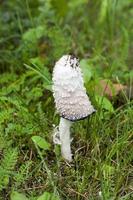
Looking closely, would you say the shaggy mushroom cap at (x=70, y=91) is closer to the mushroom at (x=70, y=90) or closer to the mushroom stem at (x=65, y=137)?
the mushroom at (x=70, y=90)

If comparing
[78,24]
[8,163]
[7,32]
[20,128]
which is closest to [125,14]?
[78,24]

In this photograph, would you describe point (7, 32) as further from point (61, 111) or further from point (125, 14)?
point (61, 111)

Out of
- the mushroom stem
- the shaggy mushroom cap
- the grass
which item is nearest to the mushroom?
the shaggy mushroom cap

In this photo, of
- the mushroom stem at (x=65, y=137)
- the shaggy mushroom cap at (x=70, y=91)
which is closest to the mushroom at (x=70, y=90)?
the shaggy mushroom cap at (x=70, y=91)

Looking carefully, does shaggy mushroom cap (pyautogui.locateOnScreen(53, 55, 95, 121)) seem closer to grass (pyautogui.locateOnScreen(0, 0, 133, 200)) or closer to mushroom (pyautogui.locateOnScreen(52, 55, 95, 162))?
mushroom (pyautogui.locateOnScreen(52, 55, 95, 162))

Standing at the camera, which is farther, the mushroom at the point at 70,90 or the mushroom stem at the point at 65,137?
the mushroom stem at the point at 65,137
